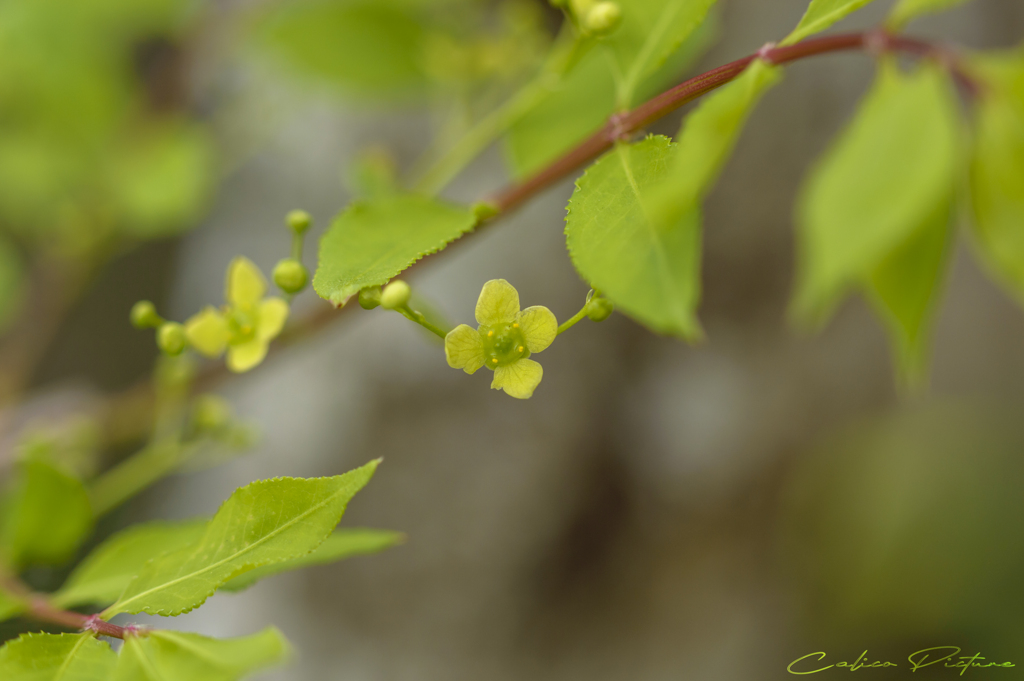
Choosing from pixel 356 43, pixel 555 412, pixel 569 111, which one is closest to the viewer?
pixel 569 111

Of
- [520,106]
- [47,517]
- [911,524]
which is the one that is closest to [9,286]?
[47,517]

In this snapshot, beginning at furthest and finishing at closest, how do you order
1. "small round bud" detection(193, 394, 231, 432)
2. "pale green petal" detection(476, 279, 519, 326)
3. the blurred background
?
1. the blurred background
2. "small round bud" detection(193, 394, 231, 432)
3. "pale green petal" detection(476, 279, 519, 326)

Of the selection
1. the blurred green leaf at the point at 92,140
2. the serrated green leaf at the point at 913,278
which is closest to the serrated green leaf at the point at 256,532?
the serrated green leaf at the point at 913,278

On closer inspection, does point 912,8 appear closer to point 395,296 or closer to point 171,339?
point 395,296

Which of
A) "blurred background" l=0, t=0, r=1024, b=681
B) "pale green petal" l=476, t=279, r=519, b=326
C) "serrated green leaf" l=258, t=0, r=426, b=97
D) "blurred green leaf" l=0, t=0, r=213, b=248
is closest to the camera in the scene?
"pale green petal" l=476, t=279, r=519, b=326

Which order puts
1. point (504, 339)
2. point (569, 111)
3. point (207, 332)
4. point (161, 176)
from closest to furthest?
point (504, 339) → point (207, 332) → point (569, 111) → point (161, 176)

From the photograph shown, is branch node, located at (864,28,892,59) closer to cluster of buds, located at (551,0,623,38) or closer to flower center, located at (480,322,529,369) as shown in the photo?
cluster of buds, located at (551,0,623,38)

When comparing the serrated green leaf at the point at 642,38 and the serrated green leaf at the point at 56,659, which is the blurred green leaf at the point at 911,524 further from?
the serrated green leaf at the point at 56,659

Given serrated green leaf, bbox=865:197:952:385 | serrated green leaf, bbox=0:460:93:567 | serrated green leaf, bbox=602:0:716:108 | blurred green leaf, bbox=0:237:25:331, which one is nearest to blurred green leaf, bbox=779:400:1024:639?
serrated green leaf, bbox=865:197:952:385
